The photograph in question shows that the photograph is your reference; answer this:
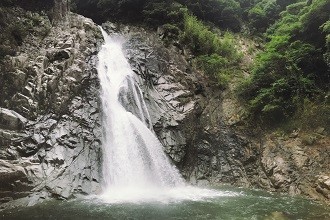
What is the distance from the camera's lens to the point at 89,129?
13.5m

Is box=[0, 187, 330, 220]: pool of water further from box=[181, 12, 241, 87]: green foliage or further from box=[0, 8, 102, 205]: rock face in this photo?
box=[181, 12, 241, 87]: green foliage

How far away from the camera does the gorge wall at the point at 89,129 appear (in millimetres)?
11462

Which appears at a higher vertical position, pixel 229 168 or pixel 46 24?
pixel 46 24

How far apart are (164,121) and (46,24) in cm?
868

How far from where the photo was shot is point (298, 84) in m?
15.2

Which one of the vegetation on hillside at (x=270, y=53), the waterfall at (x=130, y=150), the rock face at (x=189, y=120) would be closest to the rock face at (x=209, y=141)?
the rock face at (x=189, y=120)

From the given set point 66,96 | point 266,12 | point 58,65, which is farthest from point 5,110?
point 266,12

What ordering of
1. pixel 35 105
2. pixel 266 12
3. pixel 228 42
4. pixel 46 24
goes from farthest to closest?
pixel 266 12 → pixel 228 42 → pixel 46 24 → pixel 35 105

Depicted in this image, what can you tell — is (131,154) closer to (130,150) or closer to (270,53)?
(130,150)

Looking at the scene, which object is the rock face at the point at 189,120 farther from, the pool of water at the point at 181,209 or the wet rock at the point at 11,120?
the wet rock at the point at 11,120

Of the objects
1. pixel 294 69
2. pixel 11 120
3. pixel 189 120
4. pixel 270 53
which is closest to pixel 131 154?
pixel 189 120

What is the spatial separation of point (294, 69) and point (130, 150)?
8.89 m

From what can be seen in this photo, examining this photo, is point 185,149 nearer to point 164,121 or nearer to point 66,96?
point 164,121

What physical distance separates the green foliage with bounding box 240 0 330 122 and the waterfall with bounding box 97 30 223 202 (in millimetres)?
5695
